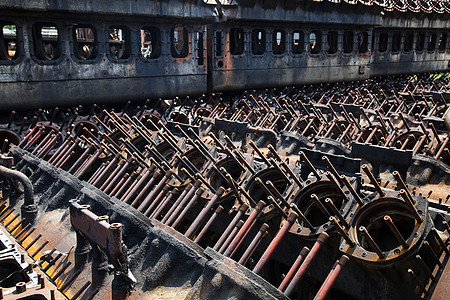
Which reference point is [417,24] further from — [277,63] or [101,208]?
[101,208]

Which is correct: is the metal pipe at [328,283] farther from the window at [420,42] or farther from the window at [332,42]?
the window at [420,42]

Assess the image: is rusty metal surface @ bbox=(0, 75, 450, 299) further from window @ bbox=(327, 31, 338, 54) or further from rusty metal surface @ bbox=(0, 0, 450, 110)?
window @ bbox=(327, 31, 338, 54)

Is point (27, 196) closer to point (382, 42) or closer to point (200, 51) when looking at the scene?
point (200, 51)

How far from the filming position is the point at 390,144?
7.41 metres

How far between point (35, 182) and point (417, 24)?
21.6m

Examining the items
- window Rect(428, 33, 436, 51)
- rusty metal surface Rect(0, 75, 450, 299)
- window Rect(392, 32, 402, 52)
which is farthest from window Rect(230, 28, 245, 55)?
window Rect(428, 33, 436, 51)

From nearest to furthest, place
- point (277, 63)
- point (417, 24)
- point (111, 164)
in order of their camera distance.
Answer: point (111, 164), point (277, 63), point (417, 24)

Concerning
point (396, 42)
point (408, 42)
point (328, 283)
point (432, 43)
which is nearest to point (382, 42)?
point (396, 42)

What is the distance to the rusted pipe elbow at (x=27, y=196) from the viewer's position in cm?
588

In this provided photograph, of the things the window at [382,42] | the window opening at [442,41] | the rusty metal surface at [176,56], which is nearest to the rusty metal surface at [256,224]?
the rusty metal surface at [176,56]

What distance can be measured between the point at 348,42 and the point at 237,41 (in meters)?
6.71

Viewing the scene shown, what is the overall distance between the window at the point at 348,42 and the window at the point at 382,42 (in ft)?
11.5

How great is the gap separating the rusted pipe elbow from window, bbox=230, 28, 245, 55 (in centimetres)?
1046

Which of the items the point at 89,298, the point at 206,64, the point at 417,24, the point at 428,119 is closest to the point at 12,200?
the point at 89,298
